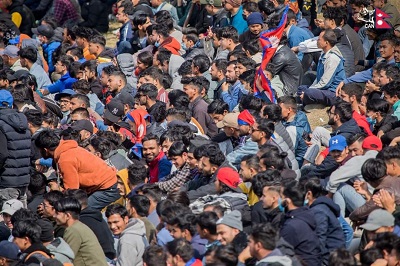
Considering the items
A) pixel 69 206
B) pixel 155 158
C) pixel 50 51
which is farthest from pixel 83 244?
pixel 50 51

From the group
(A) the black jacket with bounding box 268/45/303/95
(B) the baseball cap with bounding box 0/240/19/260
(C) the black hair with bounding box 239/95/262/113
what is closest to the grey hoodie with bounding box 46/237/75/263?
(B) the baseball cap with bounding box 0/240/19/260

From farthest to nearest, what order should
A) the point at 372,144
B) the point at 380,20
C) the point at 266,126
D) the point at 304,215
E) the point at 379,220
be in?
the point at 380,20 < the point at 266,126 < the point at 372,144 < the point at 304,215 < the point at 379,220

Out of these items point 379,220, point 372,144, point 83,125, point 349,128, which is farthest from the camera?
point 83,125

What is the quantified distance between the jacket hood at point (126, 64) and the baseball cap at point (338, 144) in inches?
239

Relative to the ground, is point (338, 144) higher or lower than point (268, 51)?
higher

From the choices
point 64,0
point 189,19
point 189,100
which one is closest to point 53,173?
point 189,100

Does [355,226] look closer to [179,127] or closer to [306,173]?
[306,173]

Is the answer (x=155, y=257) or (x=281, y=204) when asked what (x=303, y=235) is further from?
(x=155, y=257)

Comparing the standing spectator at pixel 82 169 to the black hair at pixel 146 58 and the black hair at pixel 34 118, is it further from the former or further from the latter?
the black hair at pixel 146 58

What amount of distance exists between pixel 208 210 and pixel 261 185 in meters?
0.76

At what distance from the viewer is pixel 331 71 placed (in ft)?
51.3

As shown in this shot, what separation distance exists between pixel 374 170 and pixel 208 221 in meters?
1.93

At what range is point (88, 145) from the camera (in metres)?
13.7

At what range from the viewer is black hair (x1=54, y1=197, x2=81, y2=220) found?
11.3 m
